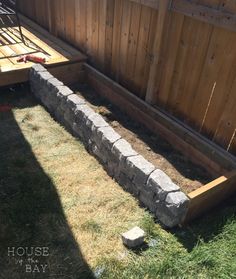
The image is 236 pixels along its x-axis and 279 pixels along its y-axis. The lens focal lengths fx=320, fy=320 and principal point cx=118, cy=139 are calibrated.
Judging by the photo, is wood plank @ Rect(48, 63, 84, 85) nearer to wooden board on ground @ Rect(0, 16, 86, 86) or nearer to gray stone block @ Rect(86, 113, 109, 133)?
wooden board on ground @ Rect(0, 16, 86, 86)

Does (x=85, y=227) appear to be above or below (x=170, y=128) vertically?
below

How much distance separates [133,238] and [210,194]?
1.04 m

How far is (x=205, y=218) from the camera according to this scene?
3.82 m

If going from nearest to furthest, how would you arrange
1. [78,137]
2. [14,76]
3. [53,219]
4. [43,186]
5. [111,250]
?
[111,250]
[53,219]
[43,186]
[78,137]
[14,76]

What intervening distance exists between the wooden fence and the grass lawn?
49.8 inches

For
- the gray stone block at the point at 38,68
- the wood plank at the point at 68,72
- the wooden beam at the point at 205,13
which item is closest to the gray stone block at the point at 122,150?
the wooden beam at the point at 205,13

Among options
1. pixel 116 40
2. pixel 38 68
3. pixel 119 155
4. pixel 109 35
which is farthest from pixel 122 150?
pixel 38 68

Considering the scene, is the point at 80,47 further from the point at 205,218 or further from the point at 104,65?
the point at 205,218

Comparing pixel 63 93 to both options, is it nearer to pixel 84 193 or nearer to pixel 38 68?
pixel 38 68

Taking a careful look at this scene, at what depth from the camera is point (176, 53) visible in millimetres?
4453

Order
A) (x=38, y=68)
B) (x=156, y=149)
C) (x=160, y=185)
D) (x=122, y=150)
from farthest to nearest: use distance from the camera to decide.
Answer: (x=38, y=68) < (x=156, y=149) < (x=122, y=150) < (x=160, y=185)

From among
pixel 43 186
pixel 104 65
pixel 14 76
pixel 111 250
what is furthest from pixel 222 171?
pixel 14 76

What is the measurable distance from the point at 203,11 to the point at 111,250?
2.98 metres

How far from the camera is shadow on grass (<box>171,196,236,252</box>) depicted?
3.55 meters
